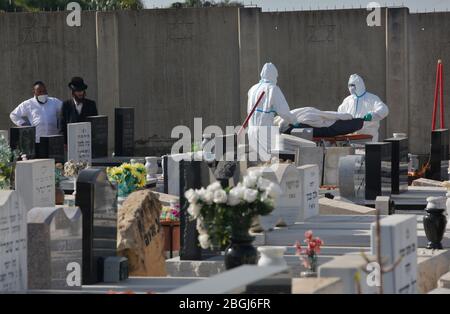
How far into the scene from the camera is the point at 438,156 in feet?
70.3

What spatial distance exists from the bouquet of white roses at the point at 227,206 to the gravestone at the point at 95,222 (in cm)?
156

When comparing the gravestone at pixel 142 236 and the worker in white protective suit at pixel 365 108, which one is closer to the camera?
the gravestone at pixel 142 236

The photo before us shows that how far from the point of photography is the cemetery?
31.7 ft

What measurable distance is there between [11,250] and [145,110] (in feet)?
54.3

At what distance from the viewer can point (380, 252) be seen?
920 centimetres

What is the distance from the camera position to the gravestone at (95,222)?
40.6ft

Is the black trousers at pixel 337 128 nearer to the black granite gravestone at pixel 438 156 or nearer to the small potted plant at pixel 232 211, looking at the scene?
the black granite gravestone at pixel 438 156

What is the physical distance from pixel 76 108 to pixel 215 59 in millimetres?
5753

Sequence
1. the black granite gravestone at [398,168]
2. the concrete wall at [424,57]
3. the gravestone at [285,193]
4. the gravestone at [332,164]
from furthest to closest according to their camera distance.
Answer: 1. the concrete wall at [424,57]
2. the gravestone at [332,164]
3. the black granite gravestone at [398,168]
4. the gravestone at [285,193]

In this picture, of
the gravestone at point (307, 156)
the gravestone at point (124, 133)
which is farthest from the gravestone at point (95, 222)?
the gravestone at point (124, 133)

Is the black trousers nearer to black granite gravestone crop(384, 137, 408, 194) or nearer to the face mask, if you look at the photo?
black granite gravestone crop(384, 137, 408, 194)
